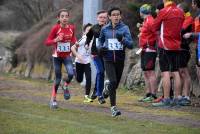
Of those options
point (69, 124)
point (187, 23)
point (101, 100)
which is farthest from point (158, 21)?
point (69, 124)

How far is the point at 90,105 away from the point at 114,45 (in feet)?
7.65

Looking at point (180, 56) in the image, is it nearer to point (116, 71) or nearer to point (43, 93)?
point (116, 71)

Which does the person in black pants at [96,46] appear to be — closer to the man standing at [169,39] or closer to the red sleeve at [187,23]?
the man standing at [169,39]

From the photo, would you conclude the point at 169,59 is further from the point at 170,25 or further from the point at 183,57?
the point at 170,25

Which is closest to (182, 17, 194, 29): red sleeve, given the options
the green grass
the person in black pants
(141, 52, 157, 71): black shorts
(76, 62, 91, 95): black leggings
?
(141, 52, 157, 71): black shorts

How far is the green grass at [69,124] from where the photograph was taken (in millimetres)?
10250

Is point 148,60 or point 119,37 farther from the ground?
point 119,37

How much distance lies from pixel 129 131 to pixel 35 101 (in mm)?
4764

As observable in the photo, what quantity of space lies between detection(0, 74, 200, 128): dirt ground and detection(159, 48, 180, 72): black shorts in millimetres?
781

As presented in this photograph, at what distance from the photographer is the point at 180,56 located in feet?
44.7

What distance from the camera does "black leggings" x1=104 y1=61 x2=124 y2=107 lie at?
1170cm

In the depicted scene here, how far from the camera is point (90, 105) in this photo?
14.0m

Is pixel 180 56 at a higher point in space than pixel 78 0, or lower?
lower

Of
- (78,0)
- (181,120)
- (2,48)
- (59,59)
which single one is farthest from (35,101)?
(2,48)
